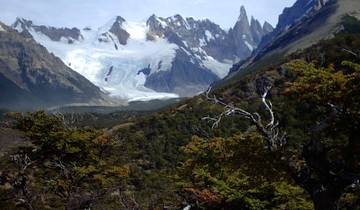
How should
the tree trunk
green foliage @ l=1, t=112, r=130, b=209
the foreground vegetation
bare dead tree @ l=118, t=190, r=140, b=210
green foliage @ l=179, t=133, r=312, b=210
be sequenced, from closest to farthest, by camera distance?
the tree trunk, the foreground vegetation, green foliage @ l=179, t=133, r=312, b=210, bare dead tree @ l=118, t=190, r=140, b=210, green foliage @ l=1, t=112, r=130, b=209

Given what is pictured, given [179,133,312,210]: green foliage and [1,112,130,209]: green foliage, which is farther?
[1,112,130,209]: green foliage

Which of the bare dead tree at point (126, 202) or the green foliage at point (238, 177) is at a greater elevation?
the green foliage at point (238, 177)

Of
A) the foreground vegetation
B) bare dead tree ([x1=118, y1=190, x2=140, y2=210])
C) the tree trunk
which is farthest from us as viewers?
bare dead tree ([x1=118, y1=190, x2=140, y2=210])

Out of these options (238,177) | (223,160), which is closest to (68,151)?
(238,177)

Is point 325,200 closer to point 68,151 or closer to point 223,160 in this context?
point 223,160

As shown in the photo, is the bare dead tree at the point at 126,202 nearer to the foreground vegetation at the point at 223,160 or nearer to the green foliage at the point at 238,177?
the foreground vegetation at the point at 223,160

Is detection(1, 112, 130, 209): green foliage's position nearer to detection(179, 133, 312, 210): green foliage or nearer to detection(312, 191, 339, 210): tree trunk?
detection(179, 133, 312, 210): green foliage

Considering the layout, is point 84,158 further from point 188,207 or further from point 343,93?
point 343,93

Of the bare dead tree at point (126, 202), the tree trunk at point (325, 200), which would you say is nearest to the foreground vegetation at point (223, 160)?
the tree trunk at point (325, 200)

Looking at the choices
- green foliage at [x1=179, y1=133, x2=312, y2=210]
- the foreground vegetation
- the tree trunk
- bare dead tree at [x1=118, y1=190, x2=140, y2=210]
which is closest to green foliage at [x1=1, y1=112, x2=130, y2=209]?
the foreground vegetation

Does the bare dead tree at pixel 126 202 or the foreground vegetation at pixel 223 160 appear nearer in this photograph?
the foreground vegetation at pixel 223 160

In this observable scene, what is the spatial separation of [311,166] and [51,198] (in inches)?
1709

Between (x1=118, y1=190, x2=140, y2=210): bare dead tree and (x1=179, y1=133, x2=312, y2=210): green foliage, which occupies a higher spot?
(x1=179, y1=133, x2=312, y2=210): green foliage

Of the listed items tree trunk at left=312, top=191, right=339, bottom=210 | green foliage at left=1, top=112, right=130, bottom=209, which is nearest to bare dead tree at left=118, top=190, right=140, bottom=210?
green foliage at left=1, top=112, right=130, bottom=209
